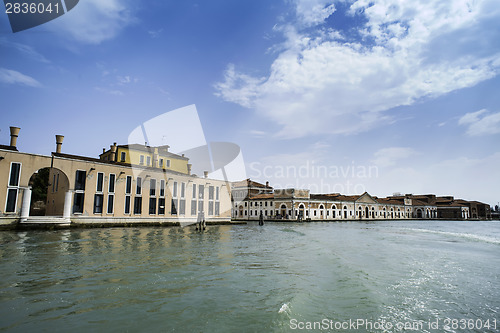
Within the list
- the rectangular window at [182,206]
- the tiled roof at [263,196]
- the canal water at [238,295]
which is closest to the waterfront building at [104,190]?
the rectangular window at [182,206]

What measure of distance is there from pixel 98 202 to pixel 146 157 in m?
10.7

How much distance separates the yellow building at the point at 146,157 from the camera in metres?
35.2

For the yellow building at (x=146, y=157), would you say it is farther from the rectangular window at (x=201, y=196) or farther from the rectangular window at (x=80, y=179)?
the rectangular window at (x=80, y=179)

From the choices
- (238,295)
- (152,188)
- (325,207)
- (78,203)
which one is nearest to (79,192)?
(78,203)

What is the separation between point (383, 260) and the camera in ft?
35.8

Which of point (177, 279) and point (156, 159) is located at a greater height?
point (156, 159)

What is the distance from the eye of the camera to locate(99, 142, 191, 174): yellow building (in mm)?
35250

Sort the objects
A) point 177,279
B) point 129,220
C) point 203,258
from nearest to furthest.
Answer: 1. point 177,279
2. point 203,258
3. point 129,220

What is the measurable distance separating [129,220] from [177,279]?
24404 millimetres

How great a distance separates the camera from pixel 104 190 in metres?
27.6

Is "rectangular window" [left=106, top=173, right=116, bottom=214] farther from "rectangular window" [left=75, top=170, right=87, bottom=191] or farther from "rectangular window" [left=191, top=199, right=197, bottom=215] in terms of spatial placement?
"rectangular window" [left=191, top=199, right=197, bottom=215]

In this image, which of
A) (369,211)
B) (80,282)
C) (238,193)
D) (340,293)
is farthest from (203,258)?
(369,211)

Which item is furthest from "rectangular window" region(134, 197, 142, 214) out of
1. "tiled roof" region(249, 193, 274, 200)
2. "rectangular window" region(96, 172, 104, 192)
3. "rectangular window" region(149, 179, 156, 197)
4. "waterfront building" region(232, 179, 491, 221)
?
"tiled roof" region(249, 193, 274, 200)

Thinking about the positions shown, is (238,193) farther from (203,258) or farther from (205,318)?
(205,318)
